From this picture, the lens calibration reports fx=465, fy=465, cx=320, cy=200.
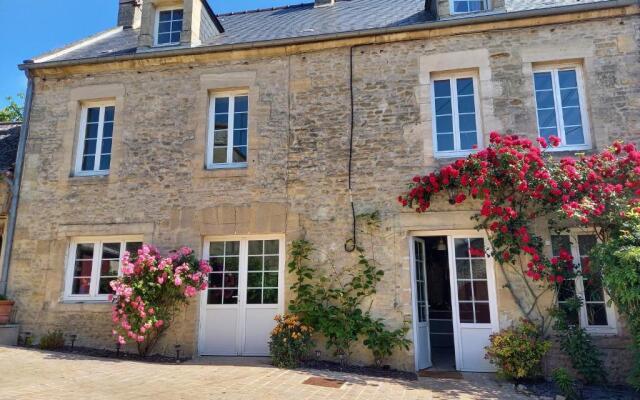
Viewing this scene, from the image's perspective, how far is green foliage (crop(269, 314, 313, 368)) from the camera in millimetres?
6566

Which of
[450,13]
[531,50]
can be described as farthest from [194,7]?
[531,50]

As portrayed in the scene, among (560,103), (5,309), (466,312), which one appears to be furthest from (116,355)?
(560,103)

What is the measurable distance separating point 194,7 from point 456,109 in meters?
5.46

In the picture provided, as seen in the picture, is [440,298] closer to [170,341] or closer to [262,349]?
[262,349]

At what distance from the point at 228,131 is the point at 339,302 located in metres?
3.66

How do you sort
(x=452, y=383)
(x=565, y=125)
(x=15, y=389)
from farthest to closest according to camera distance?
(x=565, y=125) → (x=452, y=383) → (x=15, y=389)

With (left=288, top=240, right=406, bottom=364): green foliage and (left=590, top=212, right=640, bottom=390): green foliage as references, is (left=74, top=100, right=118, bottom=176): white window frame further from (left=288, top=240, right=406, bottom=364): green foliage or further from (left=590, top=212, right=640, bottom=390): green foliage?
(left=590, top=212, right=640, bottom=390): green foliage

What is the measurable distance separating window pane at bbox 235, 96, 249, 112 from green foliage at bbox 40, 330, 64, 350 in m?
4.92

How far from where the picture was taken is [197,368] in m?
6.33

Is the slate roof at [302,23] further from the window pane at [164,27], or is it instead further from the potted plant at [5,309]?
the potted plant at [5,309]

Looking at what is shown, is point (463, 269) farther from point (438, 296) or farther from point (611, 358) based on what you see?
point (438, 296)

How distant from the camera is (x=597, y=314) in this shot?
265 inches

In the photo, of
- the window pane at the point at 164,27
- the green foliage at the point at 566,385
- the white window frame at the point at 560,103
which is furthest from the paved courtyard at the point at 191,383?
the window pane at the point at 164,27

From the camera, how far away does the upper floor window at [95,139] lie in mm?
8742
